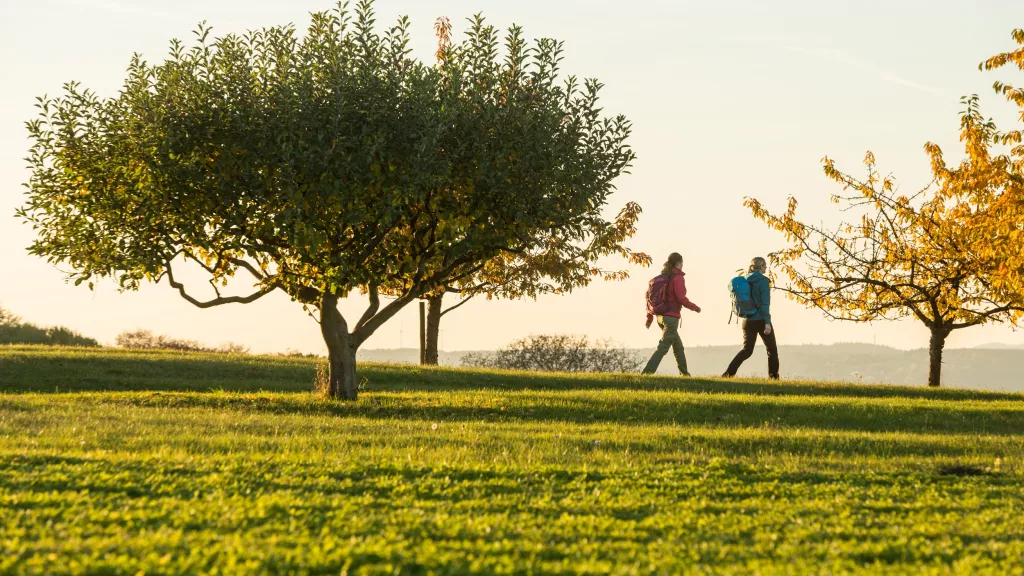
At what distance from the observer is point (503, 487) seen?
9.70 m

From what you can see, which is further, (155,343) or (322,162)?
(155,343)

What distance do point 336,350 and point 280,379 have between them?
21.4 feet

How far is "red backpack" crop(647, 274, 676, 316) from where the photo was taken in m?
23.9

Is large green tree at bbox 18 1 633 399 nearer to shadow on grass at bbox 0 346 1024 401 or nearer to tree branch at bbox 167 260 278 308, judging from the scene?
tree branch at bbox 167 260 278 308

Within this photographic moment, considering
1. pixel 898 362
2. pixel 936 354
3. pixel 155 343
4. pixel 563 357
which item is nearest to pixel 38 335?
pixel 155 343

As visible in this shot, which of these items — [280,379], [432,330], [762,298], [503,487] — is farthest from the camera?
[432,330]

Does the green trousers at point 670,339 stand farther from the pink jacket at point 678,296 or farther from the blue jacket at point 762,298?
the blue jacket at point 762,298

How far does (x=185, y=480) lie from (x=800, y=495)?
20.2 ft

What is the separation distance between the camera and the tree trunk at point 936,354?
30.0m

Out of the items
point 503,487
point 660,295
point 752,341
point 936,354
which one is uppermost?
point 660,295

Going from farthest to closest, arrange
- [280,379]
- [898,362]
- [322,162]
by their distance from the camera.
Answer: [898,362] < [280,379] < [322,162]

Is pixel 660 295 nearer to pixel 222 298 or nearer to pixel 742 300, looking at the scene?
pixel 742 300

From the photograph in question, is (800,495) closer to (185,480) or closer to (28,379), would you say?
(185,480)

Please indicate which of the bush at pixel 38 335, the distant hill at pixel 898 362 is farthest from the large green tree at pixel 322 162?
the distant hill at pixel 898 362
